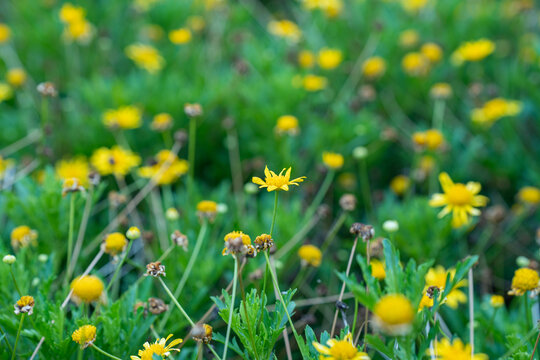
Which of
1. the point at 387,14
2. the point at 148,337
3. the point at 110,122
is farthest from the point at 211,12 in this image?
the point at 148,337

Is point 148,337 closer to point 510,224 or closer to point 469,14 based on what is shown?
point 510,224

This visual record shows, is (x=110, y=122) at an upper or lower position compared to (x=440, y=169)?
upper

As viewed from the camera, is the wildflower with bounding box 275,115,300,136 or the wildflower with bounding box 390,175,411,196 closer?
the wildflower with bounding box 275,115,300,136

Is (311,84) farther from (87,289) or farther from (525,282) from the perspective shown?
(87,289)

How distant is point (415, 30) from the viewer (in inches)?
111

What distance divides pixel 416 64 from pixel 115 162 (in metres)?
1.41

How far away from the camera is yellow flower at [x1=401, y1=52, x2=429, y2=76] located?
242cm

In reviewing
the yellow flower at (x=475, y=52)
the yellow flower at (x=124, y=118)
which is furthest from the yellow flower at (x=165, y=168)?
the yellow flower at (x=475, y=52)

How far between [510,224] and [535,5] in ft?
5.74

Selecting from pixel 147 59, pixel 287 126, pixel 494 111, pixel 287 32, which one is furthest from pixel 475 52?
pixel 147 59

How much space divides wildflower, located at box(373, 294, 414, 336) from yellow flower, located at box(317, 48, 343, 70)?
184 cm

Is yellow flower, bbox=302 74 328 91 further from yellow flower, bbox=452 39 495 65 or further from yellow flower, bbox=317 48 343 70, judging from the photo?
yellow flower, bbox=452 39 495 65

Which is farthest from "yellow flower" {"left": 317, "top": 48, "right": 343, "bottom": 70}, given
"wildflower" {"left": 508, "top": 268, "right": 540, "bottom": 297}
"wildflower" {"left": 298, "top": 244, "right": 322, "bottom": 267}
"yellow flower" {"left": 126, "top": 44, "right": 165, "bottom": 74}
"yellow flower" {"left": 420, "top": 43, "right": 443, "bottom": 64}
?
"wildflower" {"left": 508, "top": 268, "right": 540, "bottom": 297}

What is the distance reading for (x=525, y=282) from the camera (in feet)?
3.88
